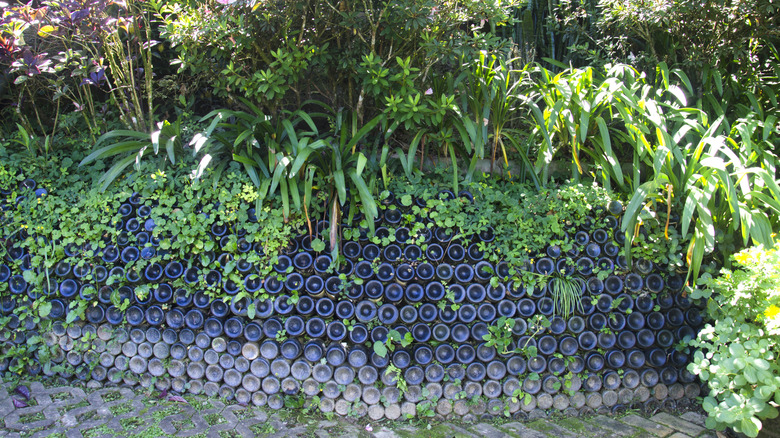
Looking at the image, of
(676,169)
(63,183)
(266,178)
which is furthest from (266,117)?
(676,169)

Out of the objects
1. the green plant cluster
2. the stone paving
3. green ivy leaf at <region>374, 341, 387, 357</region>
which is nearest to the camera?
the green plant cluster

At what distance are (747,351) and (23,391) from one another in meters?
3.27

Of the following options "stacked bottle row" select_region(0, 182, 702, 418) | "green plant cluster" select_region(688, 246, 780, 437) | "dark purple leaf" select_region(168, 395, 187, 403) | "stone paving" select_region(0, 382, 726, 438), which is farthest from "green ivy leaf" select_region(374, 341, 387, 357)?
"green plant cluster" select_region(688, 246, 780, 437)

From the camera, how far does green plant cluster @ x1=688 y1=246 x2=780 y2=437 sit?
1804 millimetres

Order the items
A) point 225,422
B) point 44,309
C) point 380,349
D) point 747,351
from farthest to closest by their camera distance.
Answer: point 44,309
point 380,349
point 225,422
point 747,351

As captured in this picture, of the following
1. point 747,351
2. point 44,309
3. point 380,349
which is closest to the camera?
point 747,351

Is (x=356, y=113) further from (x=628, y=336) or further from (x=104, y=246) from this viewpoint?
(x=628, y=336)

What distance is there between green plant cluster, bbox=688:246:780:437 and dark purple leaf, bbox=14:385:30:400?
3.02m

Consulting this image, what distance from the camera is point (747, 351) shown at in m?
1.96

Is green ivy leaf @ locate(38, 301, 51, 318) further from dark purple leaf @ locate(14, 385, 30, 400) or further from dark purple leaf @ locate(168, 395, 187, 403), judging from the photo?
dark purple leaf @ locate(168, 395, 187, 403)

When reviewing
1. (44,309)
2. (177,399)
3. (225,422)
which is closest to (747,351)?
(225,422)

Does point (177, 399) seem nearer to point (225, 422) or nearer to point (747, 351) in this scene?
point (225, 422)

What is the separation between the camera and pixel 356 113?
293 centimetres

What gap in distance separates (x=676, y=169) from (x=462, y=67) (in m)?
1.31
